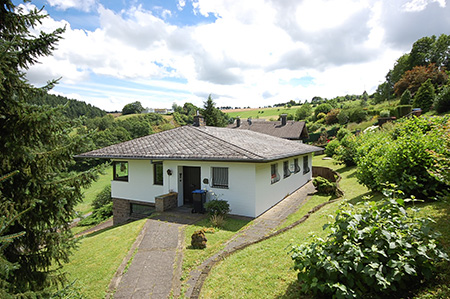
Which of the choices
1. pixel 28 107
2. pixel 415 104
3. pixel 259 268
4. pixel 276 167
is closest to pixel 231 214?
pixel 276 167

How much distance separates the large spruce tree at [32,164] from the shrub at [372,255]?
411 centimetres

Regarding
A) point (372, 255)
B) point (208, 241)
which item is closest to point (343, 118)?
point (208, 241)

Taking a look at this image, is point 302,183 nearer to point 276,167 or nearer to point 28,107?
point 276,167

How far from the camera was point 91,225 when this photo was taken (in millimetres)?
19688

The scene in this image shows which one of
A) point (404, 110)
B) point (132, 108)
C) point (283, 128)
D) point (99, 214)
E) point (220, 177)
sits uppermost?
point (132, 108)

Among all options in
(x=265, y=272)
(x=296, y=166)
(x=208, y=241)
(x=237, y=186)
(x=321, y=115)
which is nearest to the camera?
(x=265, y=272)

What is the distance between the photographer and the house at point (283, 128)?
1563 inches

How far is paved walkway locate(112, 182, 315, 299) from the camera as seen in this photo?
5.53 meters

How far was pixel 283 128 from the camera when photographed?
42.1 m

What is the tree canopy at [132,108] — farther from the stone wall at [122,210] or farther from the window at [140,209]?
the window at [140,209]

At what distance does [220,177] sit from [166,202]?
118 inches

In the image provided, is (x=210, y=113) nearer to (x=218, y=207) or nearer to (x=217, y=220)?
(x=218, y=207)

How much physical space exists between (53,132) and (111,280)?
405cm

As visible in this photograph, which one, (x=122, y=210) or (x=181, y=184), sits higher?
(x=181, y=184)
